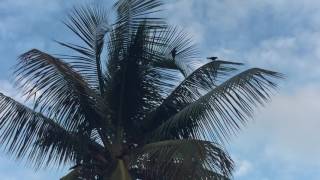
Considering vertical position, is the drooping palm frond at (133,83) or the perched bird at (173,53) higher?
the perched bird at (173,53)

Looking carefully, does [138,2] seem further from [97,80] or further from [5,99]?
[5,99]

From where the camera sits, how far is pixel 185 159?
14945 millimetres

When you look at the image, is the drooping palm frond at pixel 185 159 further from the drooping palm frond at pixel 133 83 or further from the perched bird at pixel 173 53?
the perched bird at pixel 173 53

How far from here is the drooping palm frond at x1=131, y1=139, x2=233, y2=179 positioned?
1483cm

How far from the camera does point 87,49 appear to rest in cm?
1739

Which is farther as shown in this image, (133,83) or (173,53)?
(173,53)

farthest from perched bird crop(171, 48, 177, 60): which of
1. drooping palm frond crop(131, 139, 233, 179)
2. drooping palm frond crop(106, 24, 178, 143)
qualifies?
drooping palm frond crop(131, 139, 233, 179)

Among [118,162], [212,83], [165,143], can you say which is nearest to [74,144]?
[118,162]

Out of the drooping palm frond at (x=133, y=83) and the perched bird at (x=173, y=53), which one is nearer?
the drooping palm frond at (x=133, y=83)

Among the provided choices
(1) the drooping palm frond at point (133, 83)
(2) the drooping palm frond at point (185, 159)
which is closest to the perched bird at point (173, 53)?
(1) the drooping palm frond at point (133, 83)

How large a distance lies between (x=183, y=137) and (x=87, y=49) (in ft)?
9.13

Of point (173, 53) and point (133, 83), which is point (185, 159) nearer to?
point (133, 83)

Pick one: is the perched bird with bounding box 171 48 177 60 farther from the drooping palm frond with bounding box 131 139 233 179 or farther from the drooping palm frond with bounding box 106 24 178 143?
the drooping palm frond with bounding box 131 139 233 179

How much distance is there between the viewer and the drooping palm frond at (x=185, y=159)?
48.6ft
